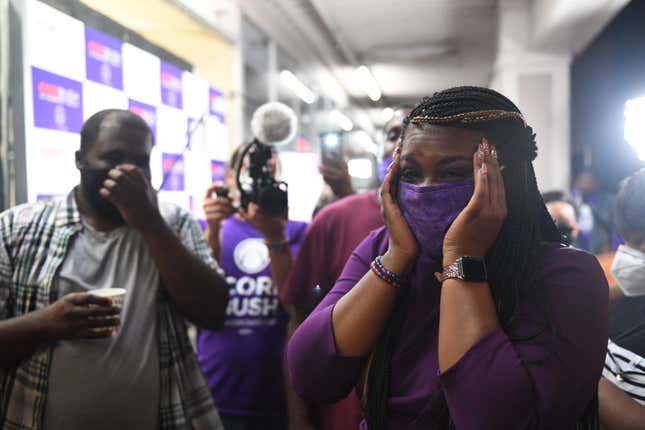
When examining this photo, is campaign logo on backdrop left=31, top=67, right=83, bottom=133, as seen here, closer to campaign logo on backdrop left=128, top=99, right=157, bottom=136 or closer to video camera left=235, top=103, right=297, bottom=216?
campaign logo on backdrop left=128, top=99, right=157, bottom=136

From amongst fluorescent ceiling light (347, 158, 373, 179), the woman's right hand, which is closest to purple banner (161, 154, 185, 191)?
fluorescent ceiling light (347, 158, 373, 179)

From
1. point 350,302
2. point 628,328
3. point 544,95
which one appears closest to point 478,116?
point 350,302

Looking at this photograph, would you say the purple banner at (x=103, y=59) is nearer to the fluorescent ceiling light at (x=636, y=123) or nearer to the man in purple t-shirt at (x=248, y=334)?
the man in purple t-shirt at (x=248, y=334)

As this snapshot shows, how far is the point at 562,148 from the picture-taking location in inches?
228

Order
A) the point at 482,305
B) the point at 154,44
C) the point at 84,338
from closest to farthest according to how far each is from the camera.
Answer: the point at 482,305 < the point at 84,338 < the point at 154,44

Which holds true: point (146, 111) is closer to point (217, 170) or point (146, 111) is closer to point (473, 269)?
point (217, 170)

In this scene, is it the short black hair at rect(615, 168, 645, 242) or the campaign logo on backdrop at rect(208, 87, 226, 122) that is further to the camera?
the campaign logo on backdrop at rect(208, 87, 226, 122)

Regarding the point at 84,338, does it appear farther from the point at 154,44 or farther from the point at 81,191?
the point at 154,44

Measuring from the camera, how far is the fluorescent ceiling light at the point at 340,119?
964 cm

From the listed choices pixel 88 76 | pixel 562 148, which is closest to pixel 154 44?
pixel 88 76

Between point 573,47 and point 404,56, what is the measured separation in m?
2.69

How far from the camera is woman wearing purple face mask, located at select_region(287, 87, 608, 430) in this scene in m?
0.83

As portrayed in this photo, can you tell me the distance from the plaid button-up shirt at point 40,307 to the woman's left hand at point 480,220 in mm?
905

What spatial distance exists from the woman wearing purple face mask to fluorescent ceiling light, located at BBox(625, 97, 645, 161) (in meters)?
1.90
